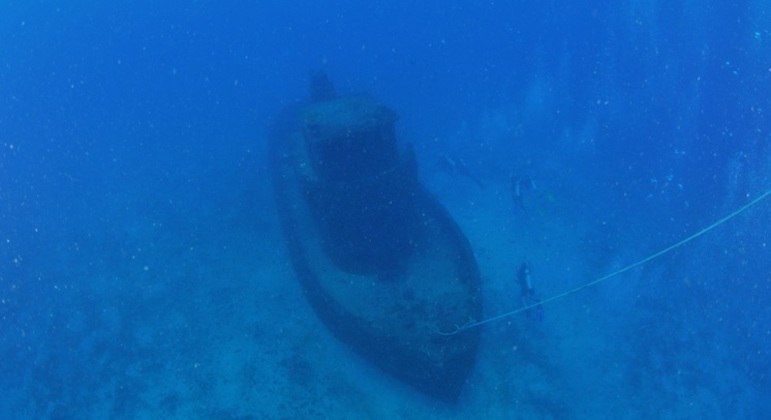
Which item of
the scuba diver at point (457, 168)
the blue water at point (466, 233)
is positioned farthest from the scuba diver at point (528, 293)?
the scuba diver at point (457, 168)

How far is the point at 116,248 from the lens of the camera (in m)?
14.0

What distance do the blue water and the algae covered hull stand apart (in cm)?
118

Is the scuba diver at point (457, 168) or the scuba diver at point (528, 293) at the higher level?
the scuba diver at point (457, 168)

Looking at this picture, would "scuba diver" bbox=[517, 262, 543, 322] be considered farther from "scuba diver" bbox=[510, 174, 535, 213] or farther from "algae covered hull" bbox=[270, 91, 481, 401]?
"scuba diver" bbox=[510, 174, 535, 213]

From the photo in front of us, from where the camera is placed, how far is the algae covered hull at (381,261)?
8344mm

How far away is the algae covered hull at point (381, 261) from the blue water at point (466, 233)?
1177mm

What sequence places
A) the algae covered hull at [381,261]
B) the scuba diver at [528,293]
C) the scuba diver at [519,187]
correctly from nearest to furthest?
the algae covered hull at [381,261], the scuba diver at [528,293], the scuba diver at [519,187]

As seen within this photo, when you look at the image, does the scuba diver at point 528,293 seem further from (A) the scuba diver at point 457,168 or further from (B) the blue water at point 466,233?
(A) the scuba diver at point 457,168

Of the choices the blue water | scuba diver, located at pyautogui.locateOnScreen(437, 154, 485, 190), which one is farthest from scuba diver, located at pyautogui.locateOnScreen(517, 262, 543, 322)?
scuba diver, located at pyautogui.locateOnScreen(437, 154, 485, 190)

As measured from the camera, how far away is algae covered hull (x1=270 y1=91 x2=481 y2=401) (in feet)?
27.4

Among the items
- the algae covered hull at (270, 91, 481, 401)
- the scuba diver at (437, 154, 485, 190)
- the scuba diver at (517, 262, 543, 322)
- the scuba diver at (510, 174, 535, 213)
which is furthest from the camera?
the scuba diver at (437, 154, 485, 190)

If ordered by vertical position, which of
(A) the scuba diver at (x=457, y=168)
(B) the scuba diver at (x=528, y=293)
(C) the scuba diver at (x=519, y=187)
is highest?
(A) the scuba diver at (x=457, y=168)

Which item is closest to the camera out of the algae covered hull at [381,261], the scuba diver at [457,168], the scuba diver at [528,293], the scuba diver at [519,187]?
the algae covered hull at [381,261]

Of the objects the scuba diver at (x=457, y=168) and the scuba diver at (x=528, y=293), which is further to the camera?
the scuba diver at (x=457, y=168)
